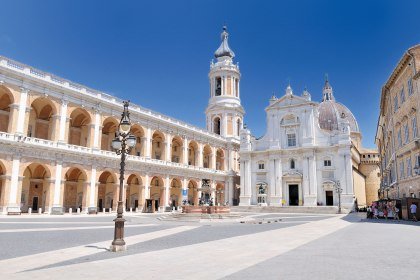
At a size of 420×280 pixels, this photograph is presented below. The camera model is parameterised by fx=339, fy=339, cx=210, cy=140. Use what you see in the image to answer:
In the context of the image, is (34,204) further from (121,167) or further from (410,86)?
(410,86)

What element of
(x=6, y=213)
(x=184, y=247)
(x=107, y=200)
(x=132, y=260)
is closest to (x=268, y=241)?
(x=184, y=247)

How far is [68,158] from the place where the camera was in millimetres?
36062

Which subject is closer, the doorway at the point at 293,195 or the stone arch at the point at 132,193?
the stone arch at the point at 132,193

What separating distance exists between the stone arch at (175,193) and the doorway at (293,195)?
57.4ft

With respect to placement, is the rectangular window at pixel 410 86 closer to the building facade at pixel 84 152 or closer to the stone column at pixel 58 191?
the building facade at pixel 84 152

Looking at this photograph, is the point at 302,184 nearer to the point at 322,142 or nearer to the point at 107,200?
the point at 322,142

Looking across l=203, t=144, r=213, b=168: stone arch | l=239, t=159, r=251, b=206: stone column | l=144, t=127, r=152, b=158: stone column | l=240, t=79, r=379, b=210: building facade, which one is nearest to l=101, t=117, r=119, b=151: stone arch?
l=144, t=127, r=152, b=158: stone column

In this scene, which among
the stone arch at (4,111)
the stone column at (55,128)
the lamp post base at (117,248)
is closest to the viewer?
the lamp post base at (117,248)

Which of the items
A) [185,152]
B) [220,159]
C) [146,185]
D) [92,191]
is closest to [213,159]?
[220,159]

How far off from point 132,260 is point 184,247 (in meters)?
2.89

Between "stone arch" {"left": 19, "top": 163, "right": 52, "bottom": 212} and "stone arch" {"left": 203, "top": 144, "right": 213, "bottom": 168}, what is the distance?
26836 millimetres

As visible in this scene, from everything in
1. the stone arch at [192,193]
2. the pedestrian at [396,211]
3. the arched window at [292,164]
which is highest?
the arched window at [292,164]

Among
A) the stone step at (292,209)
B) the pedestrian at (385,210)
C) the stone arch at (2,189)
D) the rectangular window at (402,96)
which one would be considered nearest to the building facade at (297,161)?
the stone step at (292,209)

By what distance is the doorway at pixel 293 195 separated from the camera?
53.4 meters
